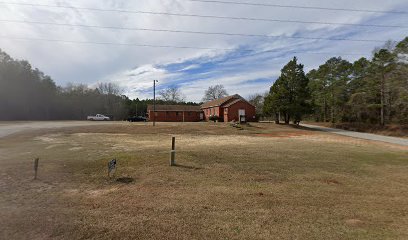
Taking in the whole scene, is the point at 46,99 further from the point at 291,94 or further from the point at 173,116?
A: the point at 291,94

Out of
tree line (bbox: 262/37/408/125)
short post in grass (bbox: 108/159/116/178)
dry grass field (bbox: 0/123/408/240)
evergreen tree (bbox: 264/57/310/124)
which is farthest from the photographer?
evergreen tree (bbox: 264/57/310/124)

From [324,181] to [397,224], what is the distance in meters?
3.54

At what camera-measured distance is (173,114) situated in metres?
58.8

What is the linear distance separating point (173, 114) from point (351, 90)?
3359 centimetres

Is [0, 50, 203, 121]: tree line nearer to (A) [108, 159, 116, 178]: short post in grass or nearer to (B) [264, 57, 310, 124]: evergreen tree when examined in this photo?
(B) [264, 57, 310, 124]: evergreen tree

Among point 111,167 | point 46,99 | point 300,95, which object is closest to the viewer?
point 111,167

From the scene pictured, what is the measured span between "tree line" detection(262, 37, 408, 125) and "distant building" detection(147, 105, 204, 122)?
20.6m

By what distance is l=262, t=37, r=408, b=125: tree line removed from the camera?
109 feet

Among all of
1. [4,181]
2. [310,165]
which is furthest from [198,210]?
[310,165]

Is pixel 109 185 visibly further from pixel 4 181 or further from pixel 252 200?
pixel 252 200

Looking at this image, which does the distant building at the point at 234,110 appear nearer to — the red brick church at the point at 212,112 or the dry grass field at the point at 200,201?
the red brick church at the point at 212,112

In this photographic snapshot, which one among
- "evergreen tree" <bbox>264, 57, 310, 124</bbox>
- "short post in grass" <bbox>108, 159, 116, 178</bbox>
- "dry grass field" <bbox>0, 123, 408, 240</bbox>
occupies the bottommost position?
"dry grass field" <bbox>0, 123, 408, 240</bbox>

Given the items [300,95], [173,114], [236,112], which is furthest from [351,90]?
[173,114]

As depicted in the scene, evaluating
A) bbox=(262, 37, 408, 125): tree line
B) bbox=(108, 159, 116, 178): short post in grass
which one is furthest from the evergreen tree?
bbox=(108, 159, 116, 178): short post in grass
